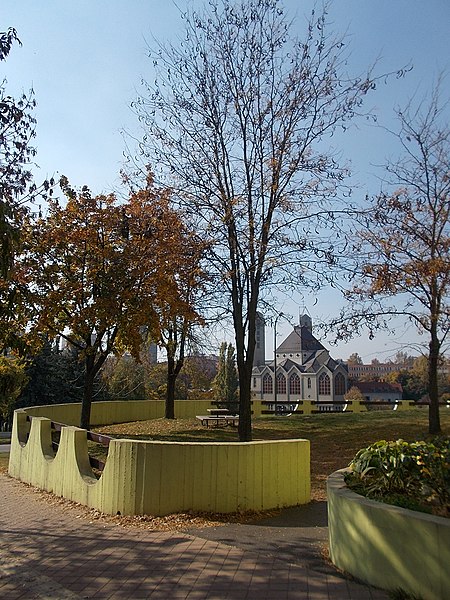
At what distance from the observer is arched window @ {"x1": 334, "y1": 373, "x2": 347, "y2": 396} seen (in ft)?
251

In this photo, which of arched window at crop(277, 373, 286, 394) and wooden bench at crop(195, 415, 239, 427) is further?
arched window at crop(277, 373, 286, 394)

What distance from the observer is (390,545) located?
4.81 m

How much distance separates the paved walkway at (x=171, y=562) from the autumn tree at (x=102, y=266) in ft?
23.6

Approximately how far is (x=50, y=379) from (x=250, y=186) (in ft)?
94.2

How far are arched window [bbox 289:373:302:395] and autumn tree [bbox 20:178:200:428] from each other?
68.9 meters

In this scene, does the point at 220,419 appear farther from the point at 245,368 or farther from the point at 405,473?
the point at 405,473

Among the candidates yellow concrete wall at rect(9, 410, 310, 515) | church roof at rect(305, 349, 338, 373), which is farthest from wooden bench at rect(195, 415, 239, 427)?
church roof at rect(305, 349, 338, 373)

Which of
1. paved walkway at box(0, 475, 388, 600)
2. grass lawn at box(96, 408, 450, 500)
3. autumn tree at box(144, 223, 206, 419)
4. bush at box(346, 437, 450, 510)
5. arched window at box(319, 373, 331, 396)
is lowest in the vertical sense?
paved walkway at box(0, 475, 388, 600)

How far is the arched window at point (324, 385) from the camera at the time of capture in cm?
7894

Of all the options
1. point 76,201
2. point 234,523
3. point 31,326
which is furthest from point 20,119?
point 234,523

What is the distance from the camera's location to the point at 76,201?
51.2ft

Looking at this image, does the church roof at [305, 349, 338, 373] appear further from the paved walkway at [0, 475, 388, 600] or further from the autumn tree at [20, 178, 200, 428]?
the paved walkway at [0, 475, 388, 600]

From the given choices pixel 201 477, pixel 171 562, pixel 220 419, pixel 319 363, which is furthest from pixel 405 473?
pixel 319 363

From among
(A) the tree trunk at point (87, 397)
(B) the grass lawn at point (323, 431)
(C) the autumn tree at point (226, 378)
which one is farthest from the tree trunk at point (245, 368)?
(C) the autumn tree at point (226, 378)
